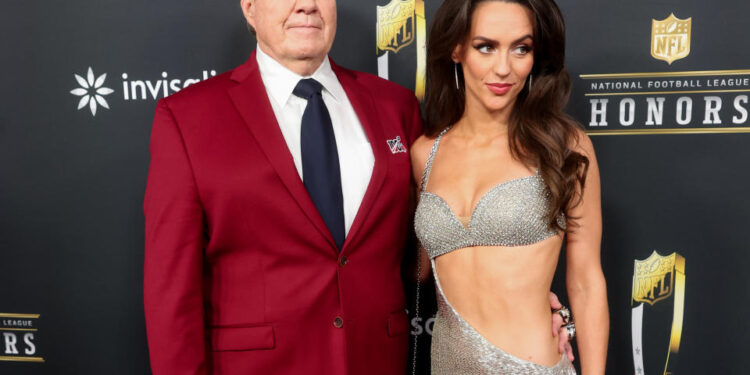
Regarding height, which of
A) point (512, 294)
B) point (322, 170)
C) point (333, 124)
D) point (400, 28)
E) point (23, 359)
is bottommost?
point (23, 359)

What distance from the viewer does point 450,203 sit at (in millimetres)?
1635

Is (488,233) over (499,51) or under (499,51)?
under

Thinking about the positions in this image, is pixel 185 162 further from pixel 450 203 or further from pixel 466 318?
pixel 466 318

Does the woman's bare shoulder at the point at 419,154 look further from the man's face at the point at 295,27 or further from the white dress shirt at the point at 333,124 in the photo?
the man's face at the point at 295,27

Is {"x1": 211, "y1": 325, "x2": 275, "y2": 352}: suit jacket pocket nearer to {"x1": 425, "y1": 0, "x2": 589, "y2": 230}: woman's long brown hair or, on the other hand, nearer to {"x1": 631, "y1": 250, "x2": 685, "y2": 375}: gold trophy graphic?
{"x1": 425, "y1": 0, "x2": 589, "y2": 230}: woman's long brown hair

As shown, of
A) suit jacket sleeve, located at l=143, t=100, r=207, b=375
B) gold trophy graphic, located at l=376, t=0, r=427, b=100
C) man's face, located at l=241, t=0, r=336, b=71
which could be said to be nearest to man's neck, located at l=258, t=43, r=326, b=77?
man's face, located at l=241, t=0, r=336, b=71

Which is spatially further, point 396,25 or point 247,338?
point 396,25

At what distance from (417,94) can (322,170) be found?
0.76 metres

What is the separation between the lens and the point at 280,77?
1.55m

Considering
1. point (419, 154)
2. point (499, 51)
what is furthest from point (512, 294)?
point (499, 51)

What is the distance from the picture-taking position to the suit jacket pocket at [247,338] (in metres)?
1.51

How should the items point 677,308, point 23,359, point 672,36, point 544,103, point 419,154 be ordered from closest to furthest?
point 544,103 < point 419,154 < point 672,36 < point 677,308 < point 23,359

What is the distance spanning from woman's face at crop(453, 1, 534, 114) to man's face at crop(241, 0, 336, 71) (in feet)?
1.26

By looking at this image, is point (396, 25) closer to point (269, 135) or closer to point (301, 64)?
point (301, 64)
